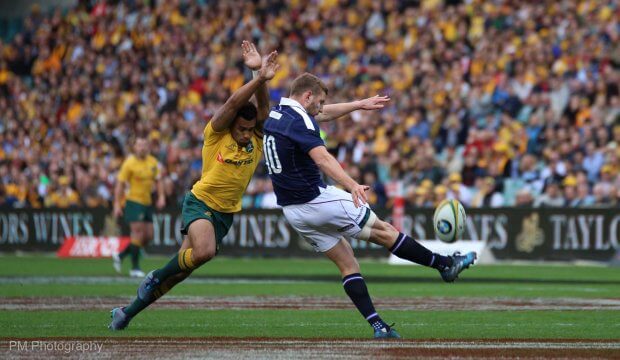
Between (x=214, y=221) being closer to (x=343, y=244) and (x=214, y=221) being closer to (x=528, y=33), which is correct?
(x=343, y=244)

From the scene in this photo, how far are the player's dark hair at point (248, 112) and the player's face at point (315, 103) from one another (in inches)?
33.5

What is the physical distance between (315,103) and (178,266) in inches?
80.0

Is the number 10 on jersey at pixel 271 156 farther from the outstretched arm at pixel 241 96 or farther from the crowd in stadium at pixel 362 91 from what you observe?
the crowd in stadium at pixel 362 91

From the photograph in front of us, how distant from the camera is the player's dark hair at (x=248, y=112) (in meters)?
11.2

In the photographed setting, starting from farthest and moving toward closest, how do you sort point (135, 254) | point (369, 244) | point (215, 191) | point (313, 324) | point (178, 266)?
point (369, 244) → point (135, 254) → point (313, 324) → point (215, 191) → point (178, 266)

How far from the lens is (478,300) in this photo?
15.3 m

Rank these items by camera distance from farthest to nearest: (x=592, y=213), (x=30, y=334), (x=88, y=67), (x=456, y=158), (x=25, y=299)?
(x=88, y=67), (x=456, y=158), (x=592, y=213), (x=25, y=299), (x=30, y=334)

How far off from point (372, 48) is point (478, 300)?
52.9 ft

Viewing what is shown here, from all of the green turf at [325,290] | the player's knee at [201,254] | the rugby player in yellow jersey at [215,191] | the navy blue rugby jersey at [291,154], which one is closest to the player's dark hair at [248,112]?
the rugby player in yellow jersey at [215,191]

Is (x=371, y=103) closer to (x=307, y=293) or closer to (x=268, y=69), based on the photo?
(x=268, y=69)

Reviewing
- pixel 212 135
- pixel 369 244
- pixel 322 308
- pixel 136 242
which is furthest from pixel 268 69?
pixel 369 244

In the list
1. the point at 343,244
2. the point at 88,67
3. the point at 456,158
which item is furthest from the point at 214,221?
the point at 88,67

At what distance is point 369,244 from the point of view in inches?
1069

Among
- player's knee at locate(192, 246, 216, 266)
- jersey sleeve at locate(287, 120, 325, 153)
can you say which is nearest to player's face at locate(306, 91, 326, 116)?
jersey sleeve at locate(287, 120, 325, 153)
